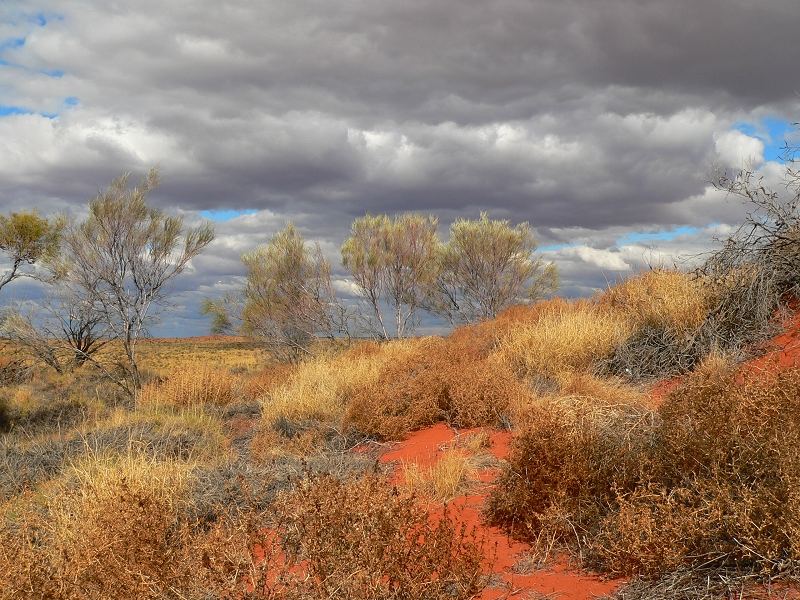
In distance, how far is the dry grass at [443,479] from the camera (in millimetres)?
6371

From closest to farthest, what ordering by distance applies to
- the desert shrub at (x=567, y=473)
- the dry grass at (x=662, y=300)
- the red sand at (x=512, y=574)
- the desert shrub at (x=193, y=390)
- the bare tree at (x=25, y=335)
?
the red sand at (x=512, y=574) → the desert shrub at (x=567, y=473) → the dry grass at (x=662, y=300) → the desert shrub at (x=193, y=390) → the bare tree at (x=25, y=335)

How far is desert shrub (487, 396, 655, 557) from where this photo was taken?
16.7 ft

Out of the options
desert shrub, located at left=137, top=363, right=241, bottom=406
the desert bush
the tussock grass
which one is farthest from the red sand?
desert shrub, located at left=137, top=363, right=241, bottom=406

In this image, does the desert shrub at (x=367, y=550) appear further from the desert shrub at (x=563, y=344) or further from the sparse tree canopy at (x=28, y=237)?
the sparse tree canopy at (x=28, y=237)

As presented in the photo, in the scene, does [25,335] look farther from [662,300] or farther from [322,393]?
[662,300]

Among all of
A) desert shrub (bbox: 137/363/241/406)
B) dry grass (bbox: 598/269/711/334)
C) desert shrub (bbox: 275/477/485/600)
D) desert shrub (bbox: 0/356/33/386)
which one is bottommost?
desert shrub (bbox: 0/356/33/386)

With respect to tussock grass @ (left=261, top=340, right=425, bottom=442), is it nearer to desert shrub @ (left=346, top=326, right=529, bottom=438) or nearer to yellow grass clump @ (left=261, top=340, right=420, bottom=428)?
yellow grass clump @ (left=261, top=340, right=420, bottom=428)

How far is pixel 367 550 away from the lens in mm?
3715

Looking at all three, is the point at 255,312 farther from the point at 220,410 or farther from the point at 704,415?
the point at 704,415

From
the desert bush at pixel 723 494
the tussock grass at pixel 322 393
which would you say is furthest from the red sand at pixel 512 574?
the tussock grass at pixel 322 393

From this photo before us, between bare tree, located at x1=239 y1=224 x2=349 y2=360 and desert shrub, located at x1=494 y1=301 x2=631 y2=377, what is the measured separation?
941 cm

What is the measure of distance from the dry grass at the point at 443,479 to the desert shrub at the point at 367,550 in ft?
5.88

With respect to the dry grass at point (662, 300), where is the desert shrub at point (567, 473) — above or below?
below

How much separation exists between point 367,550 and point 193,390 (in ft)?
35.9
